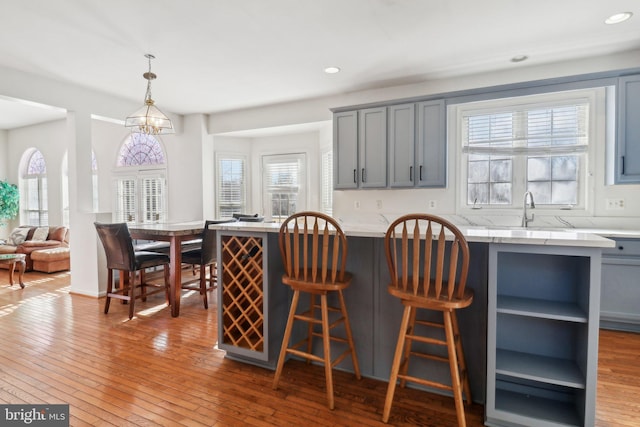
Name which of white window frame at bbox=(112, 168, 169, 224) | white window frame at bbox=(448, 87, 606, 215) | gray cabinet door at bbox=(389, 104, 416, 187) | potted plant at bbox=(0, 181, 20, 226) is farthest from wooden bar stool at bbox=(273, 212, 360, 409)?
potted plant at bbox=(0, 181, 20, 226)

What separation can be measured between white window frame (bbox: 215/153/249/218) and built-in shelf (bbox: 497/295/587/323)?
497 cm

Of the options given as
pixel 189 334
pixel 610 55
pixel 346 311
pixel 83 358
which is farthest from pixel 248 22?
pixel 610 55

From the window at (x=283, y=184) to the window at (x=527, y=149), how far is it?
273 cm

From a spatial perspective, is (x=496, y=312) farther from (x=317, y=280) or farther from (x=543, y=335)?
(x=317, y=280)

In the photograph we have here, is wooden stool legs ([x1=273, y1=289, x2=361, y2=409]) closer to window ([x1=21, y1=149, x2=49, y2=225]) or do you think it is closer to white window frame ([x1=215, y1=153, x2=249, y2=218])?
white window frame ([x1=215, y1=153, x2=249, y2=218])

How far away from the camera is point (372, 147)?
410 cm

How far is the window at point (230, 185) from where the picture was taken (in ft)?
19.6

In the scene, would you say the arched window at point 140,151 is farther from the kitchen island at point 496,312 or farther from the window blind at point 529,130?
the window blind at point 529,130

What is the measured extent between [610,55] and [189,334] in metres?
4.86

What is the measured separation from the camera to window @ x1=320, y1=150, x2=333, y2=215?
17.8ft

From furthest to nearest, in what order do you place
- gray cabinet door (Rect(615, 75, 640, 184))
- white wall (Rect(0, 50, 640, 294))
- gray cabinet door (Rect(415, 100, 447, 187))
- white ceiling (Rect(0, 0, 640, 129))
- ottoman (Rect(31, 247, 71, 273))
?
ottoman (Rect(31, 247, 71, 273)) < gray cabinet door (Rect(415, 100, 447, 187)) < white wall (Rect(0, 50, 640, 294)) < gray cabinet door (Rect(615, 75, 640, 184)) < white ceiling (Rect(0, 0, 640, 129))

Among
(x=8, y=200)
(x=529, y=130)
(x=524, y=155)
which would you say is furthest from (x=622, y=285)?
(x=8, y=200)

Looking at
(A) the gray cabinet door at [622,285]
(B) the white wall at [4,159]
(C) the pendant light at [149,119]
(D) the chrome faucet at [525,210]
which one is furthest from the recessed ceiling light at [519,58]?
(B) the white wall at [4,159]

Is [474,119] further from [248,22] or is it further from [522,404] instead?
[522,404]
